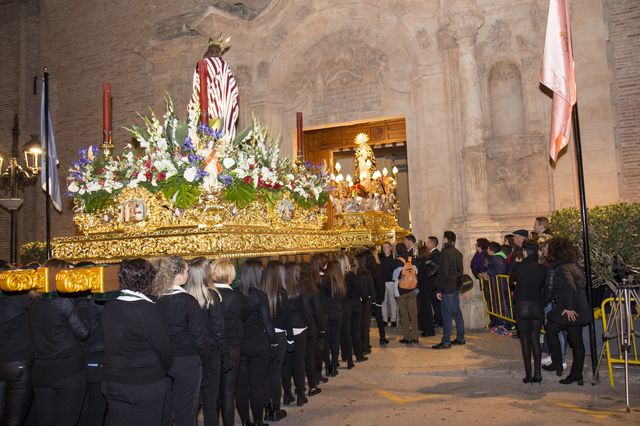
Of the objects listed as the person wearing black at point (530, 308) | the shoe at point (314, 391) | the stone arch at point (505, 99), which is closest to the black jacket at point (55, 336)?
the shoe at point (314, 391)

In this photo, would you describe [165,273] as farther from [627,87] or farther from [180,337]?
[627,87]

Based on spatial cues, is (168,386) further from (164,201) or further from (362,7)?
(362,7)

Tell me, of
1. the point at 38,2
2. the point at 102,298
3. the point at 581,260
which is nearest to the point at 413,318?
the point at 581,260

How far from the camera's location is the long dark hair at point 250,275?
6023 millimetres

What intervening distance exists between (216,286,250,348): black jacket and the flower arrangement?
Result: 114 centimetres

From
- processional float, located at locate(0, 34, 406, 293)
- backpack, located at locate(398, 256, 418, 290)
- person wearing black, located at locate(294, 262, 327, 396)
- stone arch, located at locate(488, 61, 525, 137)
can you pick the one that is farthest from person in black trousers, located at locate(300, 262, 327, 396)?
stone arch, located at locate(488, 61, 525, 137)

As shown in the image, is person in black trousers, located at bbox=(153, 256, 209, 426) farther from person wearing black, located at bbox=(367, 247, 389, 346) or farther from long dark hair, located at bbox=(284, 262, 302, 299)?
person wearing black, located at bbox=(367, 247, 389, 346)

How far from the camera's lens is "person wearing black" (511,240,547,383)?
743cm

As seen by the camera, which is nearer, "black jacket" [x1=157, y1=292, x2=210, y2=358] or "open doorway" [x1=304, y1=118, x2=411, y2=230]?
"black jacket" [x1=157, y1=292, x2=210, y2=358]

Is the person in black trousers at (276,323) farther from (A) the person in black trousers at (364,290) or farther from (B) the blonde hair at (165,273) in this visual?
(A) the person in black trousers at (364,290)

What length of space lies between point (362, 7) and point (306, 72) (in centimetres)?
248

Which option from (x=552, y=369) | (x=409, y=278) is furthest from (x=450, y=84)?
(x=552, y=369)

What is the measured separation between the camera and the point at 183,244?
557 cm

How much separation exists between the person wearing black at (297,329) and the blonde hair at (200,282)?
160 cm
